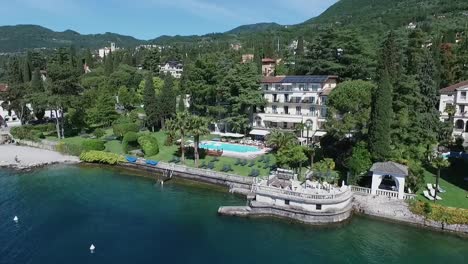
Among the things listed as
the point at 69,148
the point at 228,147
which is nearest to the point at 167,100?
the point at 228,147

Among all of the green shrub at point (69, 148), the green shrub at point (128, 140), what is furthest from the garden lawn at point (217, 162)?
the green shrub at point (69, 148)

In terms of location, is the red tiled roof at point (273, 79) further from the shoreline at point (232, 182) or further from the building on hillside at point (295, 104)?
the shoreline at point (232, 182)

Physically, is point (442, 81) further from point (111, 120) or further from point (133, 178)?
point (111, 120)

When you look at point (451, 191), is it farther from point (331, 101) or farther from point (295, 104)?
point (295, 104)

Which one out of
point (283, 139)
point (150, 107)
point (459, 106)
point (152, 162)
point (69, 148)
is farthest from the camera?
point (150, 107)

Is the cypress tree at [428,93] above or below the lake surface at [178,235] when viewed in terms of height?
above

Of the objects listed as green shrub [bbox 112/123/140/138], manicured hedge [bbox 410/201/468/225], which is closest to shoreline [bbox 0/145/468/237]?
manicured hedge [bbox 410/201/468/225]
